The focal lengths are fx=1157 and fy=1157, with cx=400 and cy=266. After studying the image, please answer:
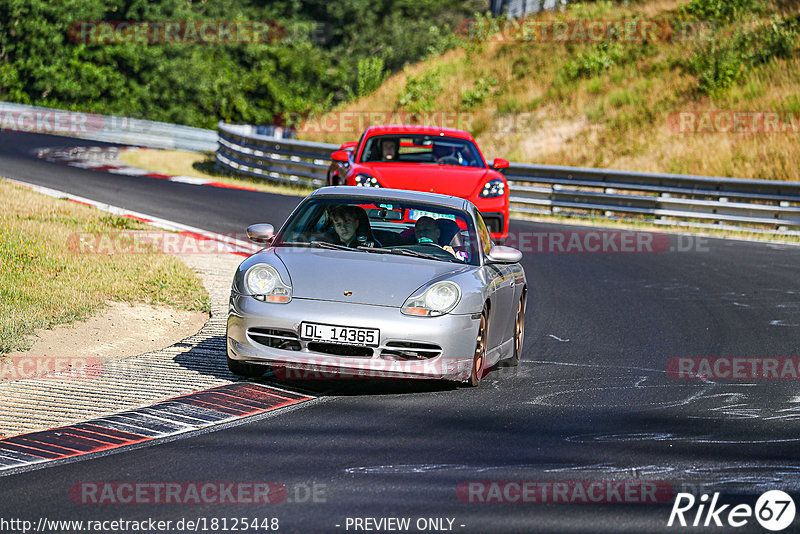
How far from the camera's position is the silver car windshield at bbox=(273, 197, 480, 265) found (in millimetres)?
Answer: 8625

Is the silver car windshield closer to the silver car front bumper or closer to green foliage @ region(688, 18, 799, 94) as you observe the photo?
the silver car front bumper

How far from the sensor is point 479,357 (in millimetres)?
8219

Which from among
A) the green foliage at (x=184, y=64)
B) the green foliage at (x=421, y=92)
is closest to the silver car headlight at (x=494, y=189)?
the green foliage at (x=421, y=92)

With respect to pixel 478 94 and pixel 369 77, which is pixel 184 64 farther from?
pixel 478 94

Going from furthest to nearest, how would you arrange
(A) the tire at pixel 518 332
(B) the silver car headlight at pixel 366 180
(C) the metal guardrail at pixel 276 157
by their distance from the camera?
(C) the metal guardrail at pixel 276 157 < (B) the silver car headlight at pixel 366 180 < (A) the tire at pixel 518 332

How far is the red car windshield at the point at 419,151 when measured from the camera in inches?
623

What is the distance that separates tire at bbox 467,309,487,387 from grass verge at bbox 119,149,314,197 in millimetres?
16101

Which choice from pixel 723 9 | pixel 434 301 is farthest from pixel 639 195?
pixel 434 301

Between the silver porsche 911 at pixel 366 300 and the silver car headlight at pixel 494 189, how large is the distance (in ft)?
20.5

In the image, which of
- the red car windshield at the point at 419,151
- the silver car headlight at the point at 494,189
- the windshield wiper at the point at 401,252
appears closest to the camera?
the windshield wiper at the point at 401,252

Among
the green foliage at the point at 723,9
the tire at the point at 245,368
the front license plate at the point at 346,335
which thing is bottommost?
the tire at the point at 245,368

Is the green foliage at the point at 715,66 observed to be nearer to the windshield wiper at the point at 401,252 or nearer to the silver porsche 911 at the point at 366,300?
the silver porsche 911 at the point at 366,300

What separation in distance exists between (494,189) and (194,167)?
17.0 meters

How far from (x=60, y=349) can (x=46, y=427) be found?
2558 millimetres
